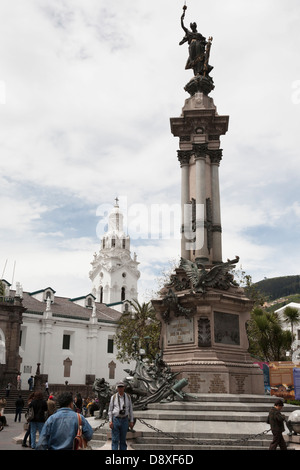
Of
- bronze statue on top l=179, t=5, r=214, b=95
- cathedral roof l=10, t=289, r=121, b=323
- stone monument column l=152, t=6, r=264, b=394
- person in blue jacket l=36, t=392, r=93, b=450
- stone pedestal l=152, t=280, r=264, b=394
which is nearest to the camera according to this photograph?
person in blue jacket l=36, t=392, r=93, b=450

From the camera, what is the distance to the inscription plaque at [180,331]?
14.4 meters

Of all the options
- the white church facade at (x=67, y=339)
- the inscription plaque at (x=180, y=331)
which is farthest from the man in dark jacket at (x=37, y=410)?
the white church facade at (x=67, y=339)

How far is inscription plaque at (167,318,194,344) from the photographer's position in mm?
14352

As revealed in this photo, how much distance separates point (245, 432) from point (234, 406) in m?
1.31

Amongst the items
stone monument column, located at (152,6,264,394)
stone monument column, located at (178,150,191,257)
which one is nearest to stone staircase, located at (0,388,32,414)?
stone monument column, located at (178,150,191,257)

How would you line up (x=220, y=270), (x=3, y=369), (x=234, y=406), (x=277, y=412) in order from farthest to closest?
(x=3, y=369) < (x=220, y=270) < (x=234, y=406) < (x=277, y=412)

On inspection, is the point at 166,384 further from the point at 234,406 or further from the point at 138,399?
the point at 234,406

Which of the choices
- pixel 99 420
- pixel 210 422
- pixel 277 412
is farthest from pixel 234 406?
pixel 99 420

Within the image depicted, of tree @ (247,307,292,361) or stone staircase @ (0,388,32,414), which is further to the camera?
stone staircase @ (0,388,32,414)

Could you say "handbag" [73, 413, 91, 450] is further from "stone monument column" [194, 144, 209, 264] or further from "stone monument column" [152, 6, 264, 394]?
"stone monument column" [194, 144, 209, 264]

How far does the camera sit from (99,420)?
43.2 feet

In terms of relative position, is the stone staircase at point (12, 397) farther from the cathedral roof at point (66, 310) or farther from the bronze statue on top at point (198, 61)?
the bronze statue on top at point (198, 61)

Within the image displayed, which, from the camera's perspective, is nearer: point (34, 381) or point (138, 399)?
point (138, 399)

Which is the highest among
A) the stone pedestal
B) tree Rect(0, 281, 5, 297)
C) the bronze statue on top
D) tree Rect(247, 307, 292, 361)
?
the bronze statue on top
